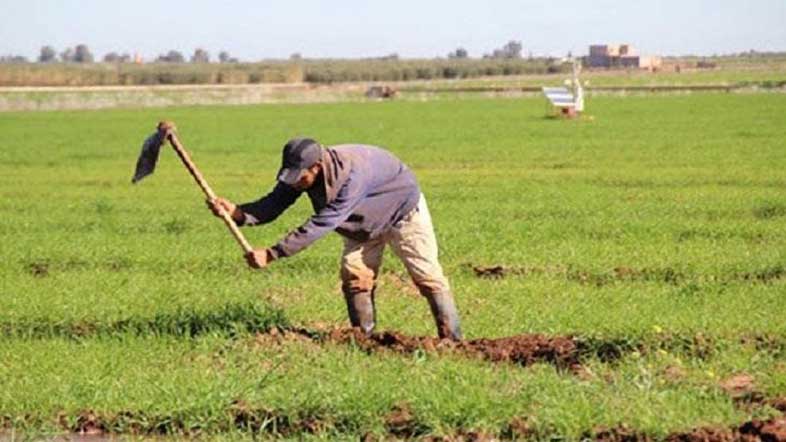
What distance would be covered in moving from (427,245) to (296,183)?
3.91 ft

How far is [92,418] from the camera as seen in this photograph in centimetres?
873

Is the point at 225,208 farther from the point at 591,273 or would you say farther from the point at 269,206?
the point at 591,273

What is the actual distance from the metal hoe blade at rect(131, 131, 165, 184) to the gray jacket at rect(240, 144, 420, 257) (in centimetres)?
79

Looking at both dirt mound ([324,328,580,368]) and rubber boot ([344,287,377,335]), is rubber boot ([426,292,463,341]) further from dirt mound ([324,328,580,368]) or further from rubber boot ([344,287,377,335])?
rubber boot ([344,287,377,335])

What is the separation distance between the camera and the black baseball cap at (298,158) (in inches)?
385

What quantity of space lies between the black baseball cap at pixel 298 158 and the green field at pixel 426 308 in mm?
1187

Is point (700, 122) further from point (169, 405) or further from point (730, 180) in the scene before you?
point (169, 405)

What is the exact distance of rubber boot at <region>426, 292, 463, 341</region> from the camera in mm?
10492

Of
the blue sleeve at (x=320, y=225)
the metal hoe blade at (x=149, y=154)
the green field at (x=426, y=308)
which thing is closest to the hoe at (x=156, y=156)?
the metal hoe blade at (x=149, y=154)

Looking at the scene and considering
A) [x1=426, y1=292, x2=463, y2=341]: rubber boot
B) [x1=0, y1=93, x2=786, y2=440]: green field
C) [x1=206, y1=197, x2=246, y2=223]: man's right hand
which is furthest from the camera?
[x1=426, y1=292, x2=463, y2=341]: rubber boot

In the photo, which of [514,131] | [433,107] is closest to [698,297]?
[514,131]

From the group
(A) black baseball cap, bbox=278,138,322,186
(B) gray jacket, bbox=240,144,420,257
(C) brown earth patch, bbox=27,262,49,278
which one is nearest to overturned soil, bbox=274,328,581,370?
(B) gray jacket, bbox=240,144,420,257

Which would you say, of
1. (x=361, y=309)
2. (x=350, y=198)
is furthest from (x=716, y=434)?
(x=361, y=309)

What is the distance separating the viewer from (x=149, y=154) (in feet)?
33.1
